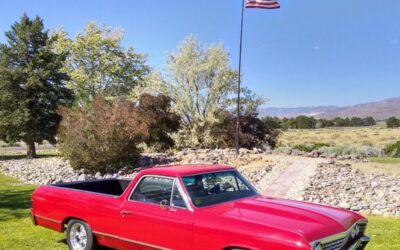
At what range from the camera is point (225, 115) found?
27.9 meters

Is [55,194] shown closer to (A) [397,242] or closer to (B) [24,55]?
(A) [397,242]

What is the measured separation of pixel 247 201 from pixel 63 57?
3065cm

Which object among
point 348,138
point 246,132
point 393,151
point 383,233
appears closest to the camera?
point 383,233

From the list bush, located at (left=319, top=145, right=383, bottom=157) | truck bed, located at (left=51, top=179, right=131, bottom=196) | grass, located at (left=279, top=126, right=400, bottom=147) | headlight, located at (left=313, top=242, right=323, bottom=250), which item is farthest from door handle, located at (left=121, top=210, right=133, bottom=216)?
grass, located at (left=279, top=126, right=400, bottom=147)

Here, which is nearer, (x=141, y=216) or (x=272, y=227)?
(x=272, y=227)

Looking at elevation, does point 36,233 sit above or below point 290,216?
below

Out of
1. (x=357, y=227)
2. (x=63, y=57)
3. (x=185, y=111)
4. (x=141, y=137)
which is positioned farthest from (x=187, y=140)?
(x=357, y=227)

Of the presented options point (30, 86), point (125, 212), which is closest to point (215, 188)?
point (125, 212)

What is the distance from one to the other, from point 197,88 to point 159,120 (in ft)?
13.8

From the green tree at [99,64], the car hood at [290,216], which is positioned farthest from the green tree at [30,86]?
the car hood at [290,216]

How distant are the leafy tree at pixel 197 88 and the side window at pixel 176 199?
2174 cm

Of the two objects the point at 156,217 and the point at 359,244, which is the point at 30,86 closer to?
the point at 156,217

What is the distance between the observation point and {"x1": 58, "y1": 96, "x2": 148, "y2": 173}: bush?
19072 millimetres

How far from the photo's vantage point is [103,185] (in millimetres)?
8742
